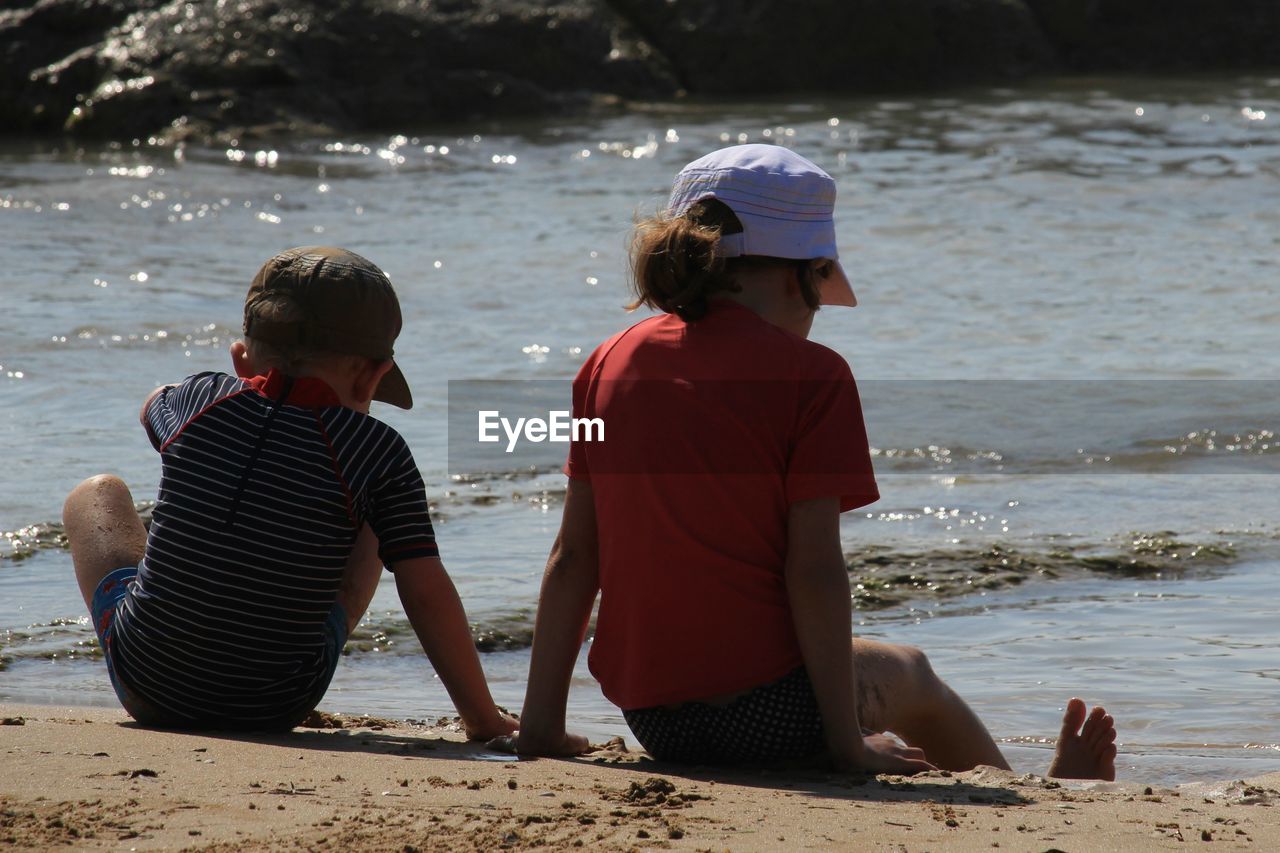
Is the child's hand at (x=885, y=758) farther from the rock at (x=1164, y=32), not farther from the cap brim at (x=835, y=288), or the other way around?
the rock at (x=1164, y=32)

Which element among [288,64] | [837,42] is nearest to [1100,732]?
[288,64]

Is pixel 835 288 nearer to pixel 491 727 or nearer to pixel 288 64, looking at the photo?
pixel 491 727

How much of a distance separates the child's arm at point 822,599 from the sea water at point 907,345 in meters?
0.88

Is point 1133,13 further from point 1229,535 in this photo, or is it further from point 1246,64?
point 1229,535

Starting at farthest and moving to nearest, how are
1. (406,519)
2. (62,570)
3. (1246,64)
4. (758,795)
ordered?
(1246,64), (62,570), (406,519), (758,795)

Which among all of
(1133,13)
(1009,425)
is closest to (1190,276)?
(1009,425)

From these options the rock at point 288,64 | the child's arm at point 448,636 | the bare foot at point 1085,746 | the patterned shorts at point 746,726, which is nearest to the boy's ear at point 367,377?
the child's arm at point 448,636

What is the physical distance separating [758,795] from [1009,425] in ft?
13.4

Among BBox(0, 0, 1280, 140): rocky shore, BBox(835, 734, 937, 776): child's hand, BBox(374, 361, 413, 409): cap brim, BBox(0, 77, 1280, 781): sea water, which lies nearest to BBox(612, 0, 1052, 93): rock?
BBox(0, 0, 1280, 140): rocky shore

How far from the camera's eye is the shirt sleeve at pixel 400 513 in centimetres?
275

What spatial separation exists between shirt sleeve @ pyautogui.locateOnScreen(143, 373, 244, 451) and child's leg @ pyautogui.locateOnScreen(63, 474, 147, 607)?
0.23 meters

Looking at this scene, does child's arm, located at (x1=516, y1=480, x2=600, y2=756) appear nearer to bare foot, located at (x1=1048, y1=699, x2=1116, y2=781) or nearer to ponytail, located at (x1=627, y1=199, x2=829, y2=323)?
ponytail, located at (x1=627, y1=199, x2=829, y2=323)

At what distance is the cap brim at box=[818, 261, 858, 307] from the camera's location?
105 inches

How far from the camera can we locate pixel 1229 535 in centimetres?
483
